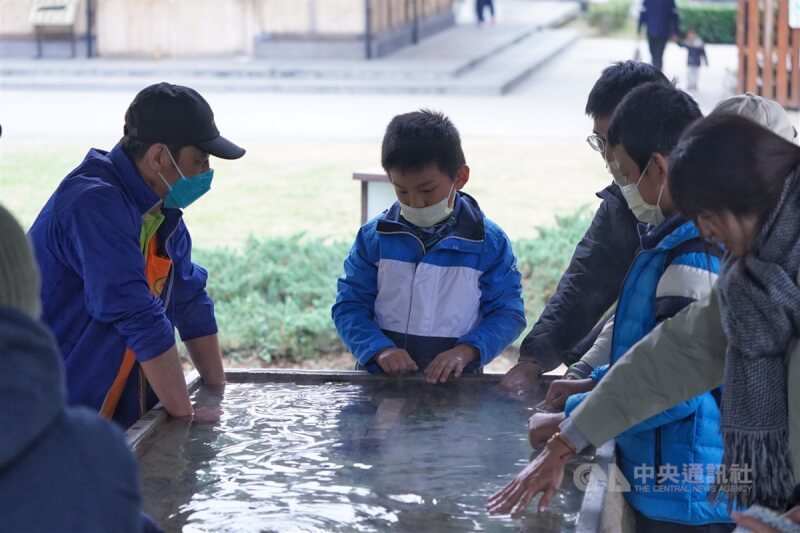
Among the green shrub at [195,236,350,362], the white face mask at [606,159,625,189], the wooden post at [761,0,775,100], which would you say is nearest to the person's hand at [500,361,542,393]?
the white face mask at [606,159,625,189]

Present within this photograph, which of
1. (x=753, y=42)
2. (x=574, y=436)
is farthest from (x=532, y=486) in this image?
(x=753, y=42)

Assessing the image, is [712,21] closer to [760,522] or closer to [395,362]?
[395,362]

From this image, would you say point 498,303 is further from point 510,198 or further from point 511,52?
point 511,52

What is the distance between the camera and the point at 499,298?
3.51 metres

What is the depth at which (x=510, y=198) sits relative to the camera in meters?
11.4

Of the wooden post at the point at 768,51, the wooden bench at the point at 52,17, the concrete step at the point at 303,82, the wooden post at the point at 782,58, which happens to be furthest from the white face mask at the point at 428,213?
the wooden bench at the point at 52,17

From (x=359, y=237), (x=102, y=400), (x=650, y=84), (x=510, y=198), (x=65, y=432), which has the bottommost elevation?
(x=510, y=198)

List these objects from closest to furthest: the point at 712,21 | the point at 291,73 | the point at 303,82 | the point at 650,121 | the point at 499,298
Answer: the point at 650,121 → the point at 499,298 → the point at 303,82 → the point at 291,73 → the point at 712,21

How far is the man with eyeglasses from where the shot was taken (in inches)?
A: 132

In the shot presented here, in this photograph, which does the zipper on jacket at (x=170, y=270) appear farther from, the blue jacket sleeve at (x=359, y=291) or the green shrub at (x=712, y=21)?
the green shrub at (x=712, y=21)

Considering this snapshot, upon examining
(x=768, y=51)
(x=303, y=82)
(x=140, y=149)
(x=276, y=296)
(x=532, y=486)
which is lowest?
(x=276, y=296)

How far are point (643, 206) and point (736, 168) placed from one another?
0.70 meters

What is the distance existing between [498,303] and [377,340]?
1.35 feet

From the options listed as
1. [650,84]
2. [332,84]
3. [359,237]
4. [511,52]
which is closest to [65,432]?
[650,84]
